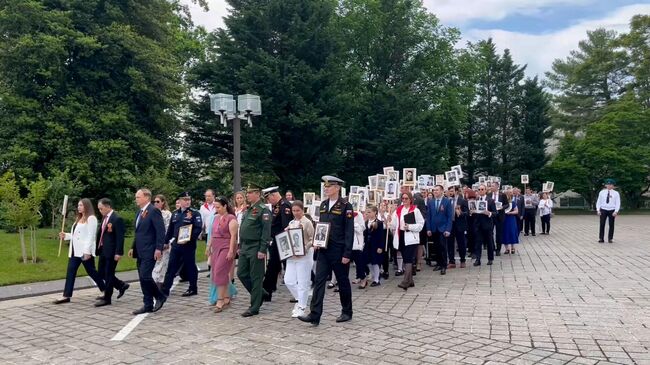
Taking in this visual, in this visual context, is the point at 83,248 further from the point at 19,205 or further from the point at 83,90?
the point at 83,90

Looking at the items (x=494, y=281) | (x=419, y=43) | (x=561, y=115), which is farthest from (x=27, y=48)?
(x=561, y=115)

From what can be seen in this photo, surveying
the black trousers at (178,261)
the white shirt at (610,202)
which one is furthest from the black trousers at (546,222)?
the black trousers at (178,261)

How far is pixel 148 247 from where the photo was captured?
8.89 m

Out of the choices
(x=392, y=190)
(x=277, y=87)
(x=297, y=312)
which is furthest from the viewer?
(x=277, y=87)

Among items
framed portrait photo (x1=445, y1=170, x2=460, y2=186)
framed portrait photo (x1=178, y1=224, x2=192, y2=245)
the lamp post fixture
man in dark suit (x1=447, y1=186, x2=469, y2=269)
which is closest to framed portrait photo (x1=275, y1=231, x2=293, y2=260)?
framed portrait photo (x1=178, y1=224, x2=192, y2=245)

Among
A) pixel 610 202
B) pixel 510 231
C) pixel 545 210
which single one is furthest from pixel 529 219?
pixel 510 231

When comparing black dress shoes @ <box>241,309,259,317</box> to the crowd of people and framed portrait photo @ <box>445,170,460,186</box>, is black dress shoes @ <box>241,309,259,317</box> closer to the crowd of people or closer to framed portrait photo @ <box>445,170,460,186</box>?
the crowd of people

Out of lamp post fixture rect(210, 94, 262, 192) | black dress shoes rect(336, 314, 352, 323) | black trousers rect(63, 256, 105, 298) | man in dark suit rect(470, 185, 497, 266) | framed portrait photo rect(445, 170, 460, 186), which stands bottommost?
black dress shoes rect(336, 314, 352, 323)

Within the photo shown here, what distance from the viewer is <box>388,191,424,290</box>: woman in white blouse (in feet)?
35.3

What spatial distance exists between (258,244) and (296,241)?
0.70 meters

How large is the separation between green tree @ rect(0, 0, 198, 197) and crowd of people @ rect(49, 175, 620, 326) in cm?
1361

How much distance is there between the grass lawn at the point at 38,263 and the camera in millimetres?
12391

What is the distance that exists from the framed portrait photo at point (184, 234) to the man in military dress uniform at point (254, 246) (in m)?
1.40

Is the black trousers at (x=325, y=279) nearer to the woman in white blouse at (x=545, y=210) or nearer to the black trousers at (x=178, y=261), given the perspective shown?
the black trousers at (x=178, y=261)
